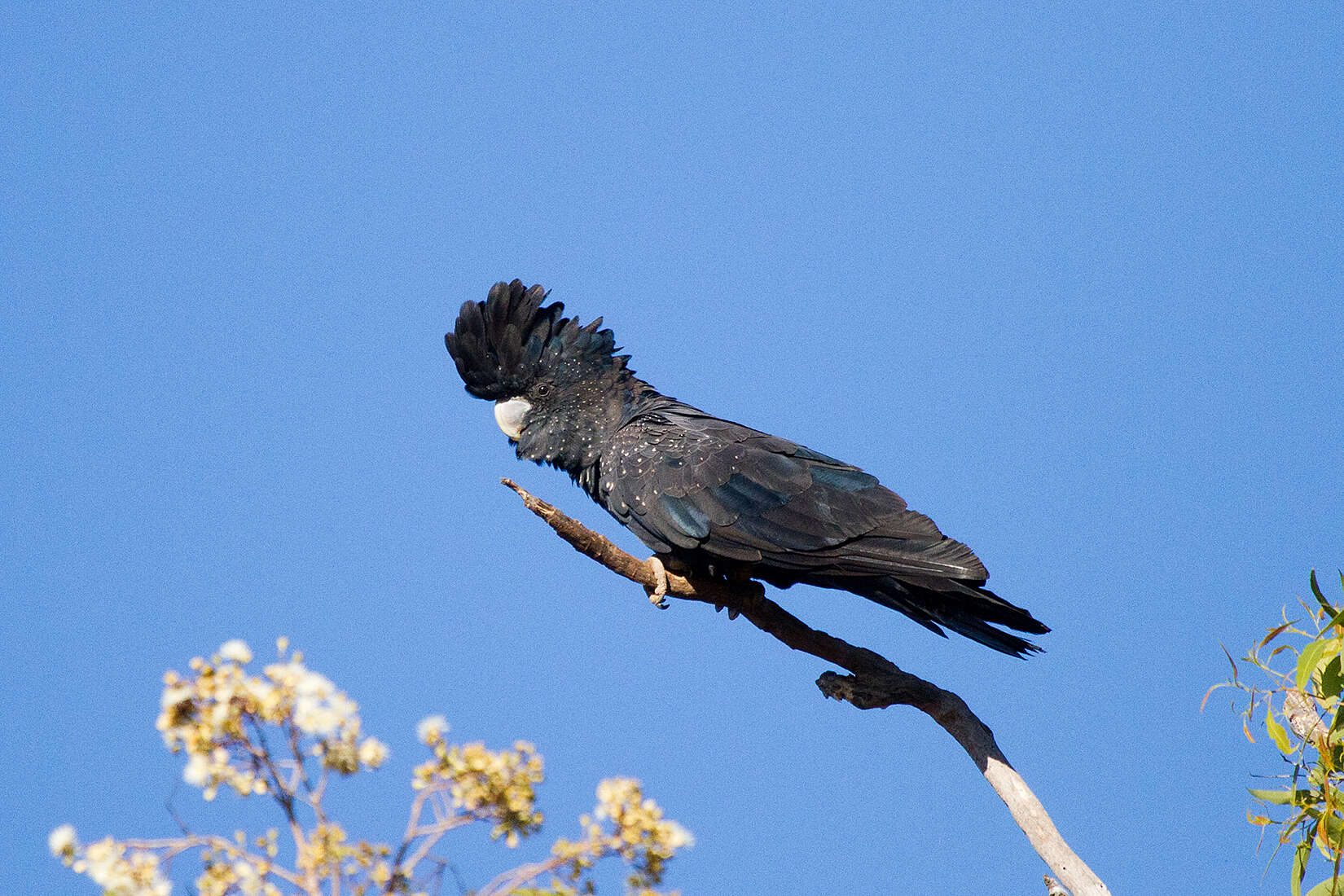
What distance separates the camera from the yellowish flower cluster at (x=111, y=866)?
2033 mm

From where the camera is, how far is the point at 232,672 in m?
2.13

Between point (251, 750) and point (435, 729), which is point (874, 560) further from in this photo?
point (251, 750)

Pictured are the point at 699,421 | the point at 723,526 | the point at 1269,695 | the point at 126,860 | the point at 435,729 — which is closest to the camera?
the point at 126,860

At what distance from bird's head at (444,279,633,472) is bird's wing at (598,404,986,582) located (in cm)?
27

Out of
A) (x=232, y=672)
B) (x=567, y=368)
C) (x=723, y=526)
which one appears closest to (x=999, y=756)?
(x=723, y=526)

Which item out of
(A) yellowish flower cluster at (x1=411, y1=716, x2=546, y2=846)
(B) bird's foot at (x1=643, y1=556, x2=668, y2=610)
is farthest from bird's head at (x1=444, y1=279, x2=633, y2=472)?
(A) yellowish flower cluster at (x1=411, y1=716, x2=546, y2=846)

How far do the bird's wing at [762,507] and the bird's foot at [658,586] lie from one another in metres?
0.08

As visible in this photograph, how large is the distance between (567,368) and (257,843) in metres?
2.81

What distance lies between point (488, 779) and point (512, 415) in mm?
2661

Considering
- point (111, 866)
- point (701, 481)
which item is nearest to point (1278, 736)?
point (701, 481)

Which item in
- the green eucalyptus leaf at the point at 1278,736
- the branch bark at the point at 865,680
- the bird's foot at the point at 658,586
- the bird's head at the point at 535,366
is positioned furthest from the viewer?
the bird's head at the point at 535,366

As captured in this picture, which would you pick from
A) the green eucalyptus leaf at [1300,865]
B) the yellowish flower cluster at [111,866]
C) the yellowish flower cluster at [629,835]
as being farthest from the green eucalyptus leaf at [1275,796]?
the yellowish flower cluster at [111,866]

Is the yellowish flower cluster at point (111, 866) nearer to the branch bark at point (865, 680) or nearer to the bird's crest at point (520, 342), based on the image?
the branch bark at point (865, 680)

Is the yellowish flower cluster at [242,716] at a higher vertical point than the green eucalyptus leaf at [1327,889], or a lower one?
lower
